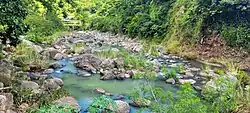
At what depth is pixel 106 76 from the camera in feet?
34.3

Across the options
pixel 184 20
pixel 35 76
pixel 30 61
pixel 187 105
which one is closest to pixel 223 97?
pixel 187 105

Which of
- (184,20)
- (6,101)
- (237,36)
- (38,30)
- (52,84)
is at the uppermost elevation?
(184,20)

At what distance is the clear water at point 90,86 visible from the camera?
8.72m

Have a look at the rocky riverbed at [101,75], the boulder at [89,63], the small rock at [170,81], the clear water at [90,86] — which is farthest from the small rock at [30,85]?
the small rock at [170,81]

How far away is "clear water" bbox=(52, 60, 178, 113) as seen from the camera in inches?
343

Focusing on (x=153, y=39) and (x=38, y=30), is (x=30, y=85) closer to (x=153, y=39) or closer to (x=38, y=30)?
(x=153, y=39)

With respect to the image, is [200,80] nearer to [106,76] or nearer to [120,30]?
[106,76]

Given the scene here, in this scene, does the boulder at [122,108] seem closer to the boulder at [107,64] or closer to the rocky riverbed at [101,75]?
the rocky riverbed at [101,75]

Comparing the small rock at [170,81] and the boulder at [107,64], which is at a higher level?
the boulder at [107,64]

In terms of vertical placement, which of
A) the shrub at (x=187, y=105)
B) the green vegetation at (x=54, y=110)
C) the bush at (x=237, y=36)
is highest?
the bush at (x=237, y=36)

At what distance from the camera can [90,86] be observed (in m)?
9.61

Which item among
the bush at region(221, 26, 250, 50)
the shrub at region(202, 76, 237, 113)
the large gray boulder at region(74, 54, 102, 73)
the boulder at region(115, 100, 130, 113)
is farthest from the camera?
the bush at region(221, 26, 250, 50)

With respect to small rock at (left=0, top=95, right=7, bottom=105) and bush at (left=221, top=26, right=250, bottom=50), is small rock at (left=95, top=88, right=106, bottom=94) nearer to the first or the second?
small rock at (left=0, top=95, right=7, bottom=105)

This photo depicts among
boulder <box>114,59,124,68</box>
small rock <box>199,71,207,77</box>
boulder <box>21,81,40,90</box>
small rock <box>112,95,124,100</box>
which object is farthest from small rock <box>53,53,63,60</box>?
small rock <box>112,95,124,100</box>
